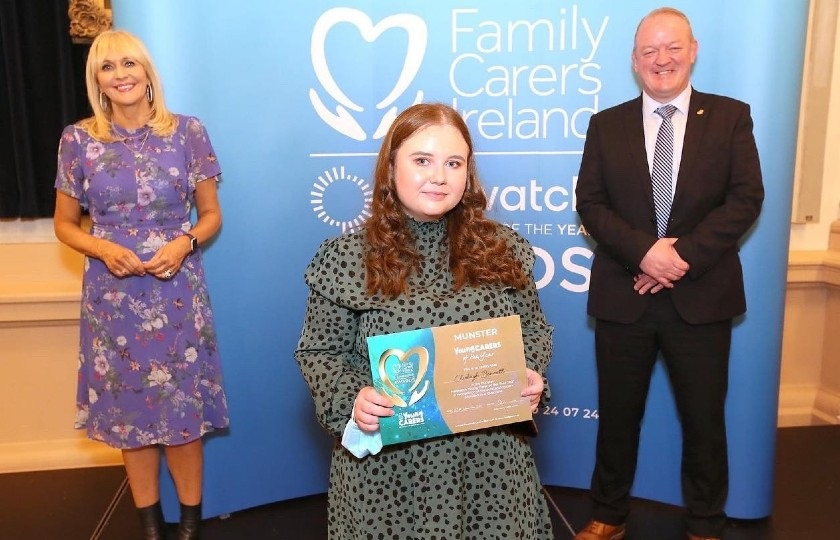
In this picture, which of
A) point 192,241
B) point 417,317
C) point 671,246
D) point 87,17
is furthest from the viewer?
point 87,17

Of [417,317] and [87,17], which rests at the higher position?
[87,17]

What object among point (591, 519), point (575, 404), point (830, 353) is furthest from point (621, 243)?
point (830, 353)

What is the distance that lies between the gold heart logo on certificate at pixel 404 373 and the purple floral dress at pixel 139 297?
1390 millimetres

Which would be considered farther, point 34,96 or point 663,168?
point 34,96

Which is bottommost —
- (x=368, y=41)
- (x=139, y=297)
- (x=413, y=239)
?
(x=139, y=297)

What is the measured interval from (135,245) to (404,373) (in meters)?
1.49

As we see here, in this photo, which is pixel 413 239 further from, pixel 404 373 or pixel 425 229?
pixel 404 373

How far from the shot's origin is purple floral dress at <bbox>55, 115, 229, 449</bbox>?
8.61ft

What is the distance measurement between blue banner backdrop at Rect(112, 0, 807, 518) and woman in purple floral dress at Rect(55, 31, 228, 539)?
24 cm

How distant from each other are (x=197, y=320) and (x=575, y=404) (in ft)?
5.58

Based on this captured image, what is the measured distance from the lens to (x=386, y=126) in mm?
3043

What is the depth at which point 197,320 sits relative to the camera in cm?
275

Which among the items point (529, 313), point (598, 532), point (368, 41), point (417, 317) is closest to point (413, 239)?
point (417, 317)

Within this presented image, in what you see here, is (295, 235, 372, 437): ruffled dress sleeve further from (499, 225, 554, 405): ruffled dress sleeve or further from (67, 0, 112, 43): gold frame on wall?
(67, 0, 112, 43): gold frame on wall
